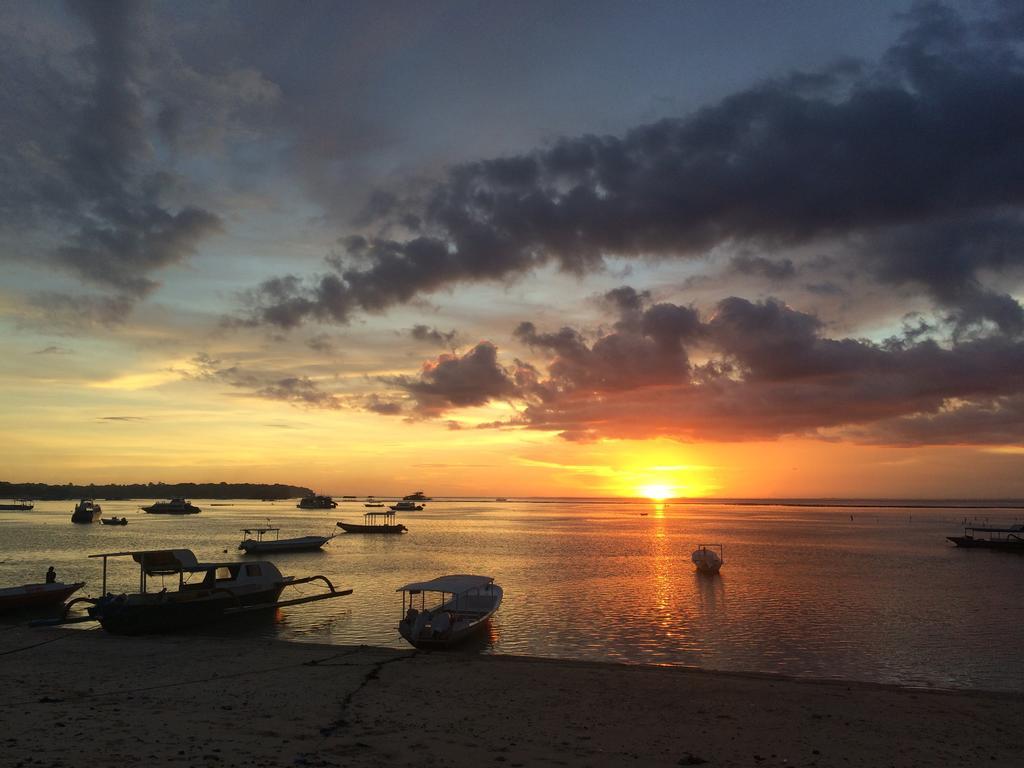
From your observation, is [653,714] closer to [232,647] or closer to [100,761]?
[100,761]

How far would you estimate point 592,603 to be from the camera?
45.8 metres

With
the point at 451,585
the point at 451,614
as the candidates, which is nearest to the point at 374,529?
the point at 451,585

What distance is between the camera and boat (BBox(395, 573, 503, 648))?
102ft

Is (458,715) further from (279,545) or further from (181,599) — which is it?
(279,545)

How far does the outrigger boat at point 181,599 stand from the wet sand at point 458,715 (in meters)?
5.78

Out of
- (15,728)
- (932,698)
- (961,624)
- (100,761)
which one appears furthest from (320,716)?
(961,624)

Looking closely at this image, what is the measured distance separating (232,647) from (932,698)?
1042 inches

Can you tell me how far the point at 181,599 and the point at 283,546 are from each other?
56.6m

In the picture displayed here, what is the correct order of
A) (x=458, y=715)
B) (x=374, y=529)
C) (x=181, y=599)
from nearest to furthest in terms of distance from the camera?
(x=458, y=715)
(x=181, y=599)
(x=374, y=529)

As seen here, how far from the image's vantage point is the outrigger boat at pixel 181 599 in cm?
3284

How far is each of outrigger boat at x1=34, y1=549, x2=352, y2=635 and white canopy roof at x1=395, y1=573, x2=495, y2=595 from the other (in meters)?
8.74

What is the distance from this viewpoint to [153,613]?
109 ft

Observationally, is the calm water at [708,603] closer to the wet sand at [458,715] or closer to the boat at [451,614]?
the boat at [451,614]

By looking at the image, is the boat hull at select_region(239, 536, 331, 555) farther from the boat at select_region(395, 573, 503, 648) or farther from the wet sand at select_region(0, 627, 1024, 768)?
the wet sand at select_region(0, 627, 1024, 768)
